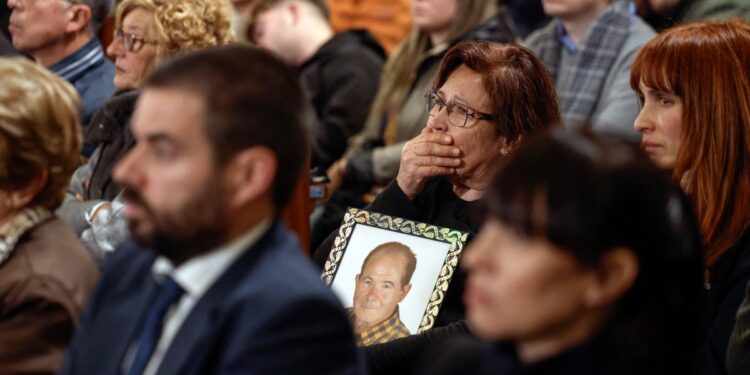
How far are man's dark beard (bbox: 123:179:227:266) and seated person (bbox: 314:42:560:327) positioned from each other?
35.8 inches

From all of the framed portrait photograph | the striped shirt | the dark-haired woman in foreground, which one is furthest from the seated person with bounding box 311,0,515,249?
the dark-haired woman in foreground

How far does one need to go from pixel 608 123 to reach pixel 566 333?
84.7 inches

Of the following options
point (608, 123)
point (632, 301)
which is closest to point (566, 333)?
point (632, 301)

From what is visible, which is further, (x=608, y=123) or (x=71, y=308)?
(x=608, y=123)

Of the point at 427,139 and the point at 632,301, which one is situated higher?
the point at 632,301

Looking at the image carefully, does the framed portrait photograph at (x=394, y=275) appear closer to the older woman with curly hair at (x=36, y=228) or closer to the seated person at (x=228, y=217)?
the older woman with curly hair at (x=36, y=228)

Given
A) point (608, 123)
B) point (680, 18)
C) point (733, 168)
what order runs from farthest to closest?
point (680, 18) → point (608, 123) → point (733, 168)

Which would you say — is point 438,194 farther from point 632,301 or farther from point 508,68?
point 632,301

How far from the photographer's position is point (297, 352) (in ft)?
4.82

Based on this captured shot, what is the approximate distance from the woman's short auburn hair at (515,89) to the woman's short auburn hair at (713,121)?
0.26 meters

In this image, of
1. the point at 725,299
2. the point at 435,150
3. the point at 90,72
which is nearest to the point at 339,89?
the point at 90,72

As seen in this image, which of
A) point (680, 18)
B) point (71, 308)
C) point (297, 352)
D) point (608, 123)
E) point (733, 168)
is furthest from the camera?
point (680, 18)

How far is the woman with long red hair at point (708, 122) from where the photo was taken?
2346 millimetres

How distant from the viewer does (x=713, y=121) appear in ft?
7.86
